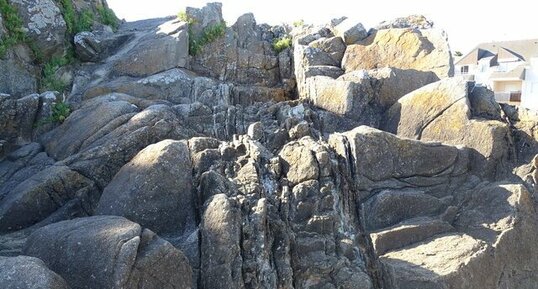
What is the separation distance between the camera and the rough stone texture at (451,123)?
35.7ft

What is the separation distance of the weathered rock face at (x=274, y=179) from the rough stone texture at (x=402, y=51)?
5 cm

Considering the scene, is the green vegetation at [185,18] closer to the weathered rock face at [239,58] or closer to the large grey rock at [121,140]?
the weathered rock face at [239,58]

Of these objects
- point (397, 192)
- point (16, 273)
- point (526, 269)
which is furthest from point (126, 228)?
point (526, 269)

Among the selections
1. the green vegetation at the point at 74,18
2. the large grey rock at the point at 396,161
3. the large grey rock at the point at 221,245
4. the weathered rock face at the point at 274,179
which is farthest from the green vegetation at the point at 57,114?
the large grey rock at the point at 396,161

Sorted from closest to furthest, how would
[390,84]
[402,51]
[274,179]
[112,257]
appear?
[112,257] < [274,179] < [390,84] < [402,51]

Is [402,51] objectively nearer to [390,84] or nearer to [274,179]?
[390,84]

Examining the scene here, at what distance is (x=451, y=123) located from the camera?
11.4 m

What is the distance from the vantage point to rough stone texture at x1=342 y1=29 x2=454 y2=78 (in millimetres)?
14445

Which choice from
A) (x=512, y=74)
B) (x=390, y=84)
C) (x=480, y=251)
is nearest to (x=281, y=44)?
Answer: (x=390, y=84)

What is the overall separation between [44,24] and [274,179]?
31.0ft

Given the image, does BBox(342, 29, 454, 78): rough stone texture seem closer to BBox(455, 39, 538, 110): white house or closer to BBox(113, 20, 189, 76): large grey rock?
BBox(113, 20, 189, 76): large grey rock

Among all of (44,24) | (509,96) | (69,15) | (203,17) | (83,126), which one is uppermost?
(69,15)

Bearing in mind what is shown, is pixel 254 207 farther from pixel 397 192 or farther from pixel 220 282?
pixel 397 192

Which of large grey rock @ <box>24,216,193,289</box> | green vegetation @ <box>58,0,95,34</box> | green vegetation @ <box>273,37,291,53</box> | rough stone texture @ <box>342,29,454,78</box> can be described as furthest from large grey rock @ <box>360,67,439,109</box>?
green vegetation @ <box>58,0,95,34</box>
